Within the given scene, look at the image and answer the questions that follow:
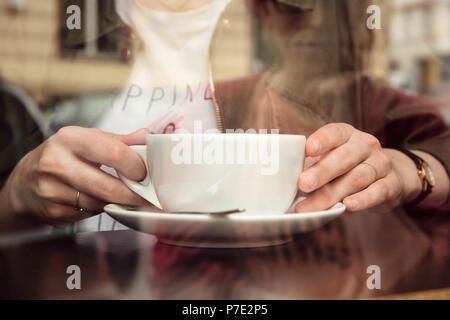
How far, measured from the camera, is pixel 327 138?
287 millimetres

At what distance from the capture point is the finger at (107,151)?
0.26 meters

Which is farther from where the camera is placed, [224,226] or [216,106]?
[216,106]

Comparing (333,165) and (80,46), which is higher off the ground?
(80,46)

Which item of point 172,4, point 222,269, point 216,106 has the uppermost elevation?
point 172,4

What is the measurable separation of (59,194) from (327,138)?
0.19 m

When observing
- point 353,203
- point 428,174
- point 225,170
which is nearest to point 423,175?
point 428,174

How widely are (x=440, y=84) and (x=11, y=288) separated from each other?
46 centimetres

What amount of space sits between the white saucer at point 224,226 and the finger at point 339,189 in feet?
0.12

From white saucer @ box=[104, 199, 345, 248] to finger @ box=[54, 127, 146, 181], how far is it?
29mm

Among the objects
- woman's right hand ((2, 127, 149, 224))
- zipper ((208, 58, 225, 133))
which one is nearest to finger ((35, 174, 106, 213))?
woman's right hand ((2, 127, 149, 224))

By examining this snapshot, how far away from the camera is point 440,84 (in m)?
0.47

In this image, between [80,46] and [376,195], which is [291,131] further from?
[80,46]
